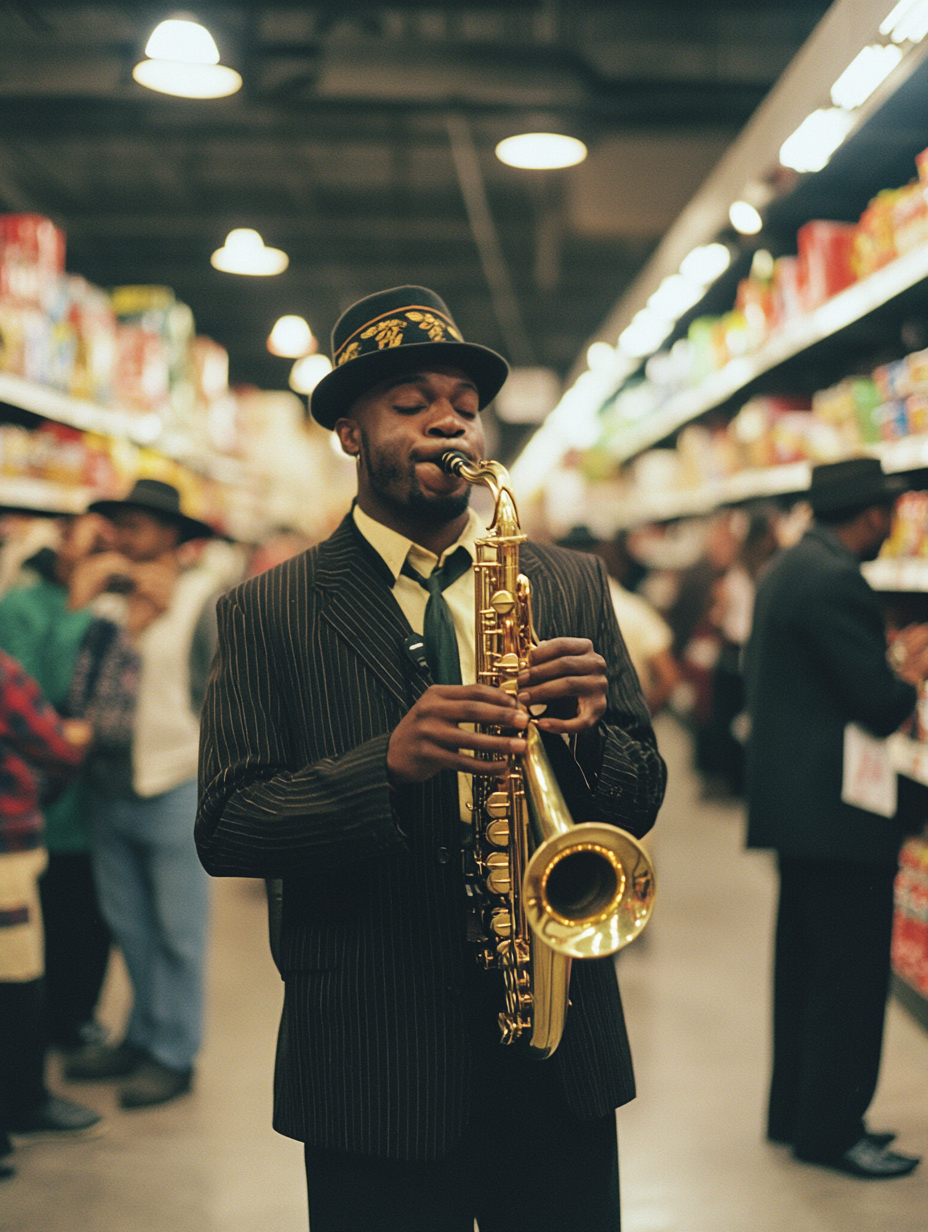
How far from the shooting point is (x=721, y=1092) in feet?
11.9

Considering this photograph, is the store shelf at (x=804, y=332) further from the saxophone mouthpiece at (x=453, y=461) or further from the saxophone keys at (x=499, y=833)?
the saxophone keys at (x=499, y=833)

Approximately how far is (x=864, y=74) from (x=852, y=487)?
112 cm

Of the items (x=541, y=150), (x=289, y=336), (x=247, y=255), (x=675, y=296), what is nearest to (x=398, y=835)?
(x=541, y=150)

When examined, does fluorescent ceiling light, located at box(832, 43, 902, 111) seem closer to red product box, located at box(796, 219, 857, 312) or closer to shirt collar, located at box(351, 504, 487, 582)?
red product box, located at box(796, 219, 857, 312)

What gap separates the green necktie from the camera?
5.17 feet

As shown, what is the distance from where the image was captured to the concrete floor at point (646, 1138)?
2.89 metres

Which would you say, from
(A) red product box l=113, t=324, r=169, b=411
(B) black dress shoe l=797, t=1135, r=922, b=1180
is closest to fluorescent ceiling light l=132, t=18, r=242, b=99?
(A) red product box l=113, t=324, r=169, b=411

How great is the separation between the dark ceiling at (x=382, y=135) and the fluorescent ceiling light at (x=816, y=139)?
146 cm

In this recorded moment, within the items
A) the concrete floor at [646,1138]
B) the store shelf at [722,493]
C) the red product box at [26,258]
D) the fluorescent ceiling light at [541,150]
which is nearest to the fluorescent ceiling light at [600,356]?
the store shelf at [722,493]

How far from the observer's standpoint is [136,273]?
13055 mm

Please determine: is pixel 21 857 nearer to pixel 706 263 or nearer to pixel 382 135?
pixel 706 263

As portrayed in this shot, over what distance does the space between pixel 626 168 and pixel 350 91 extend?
2334 millimetres

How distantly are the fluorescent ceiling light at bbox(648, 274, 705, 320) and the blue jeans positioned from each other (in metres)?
3.79

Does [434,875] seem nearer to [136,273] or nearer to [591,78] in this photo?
[591,78]
